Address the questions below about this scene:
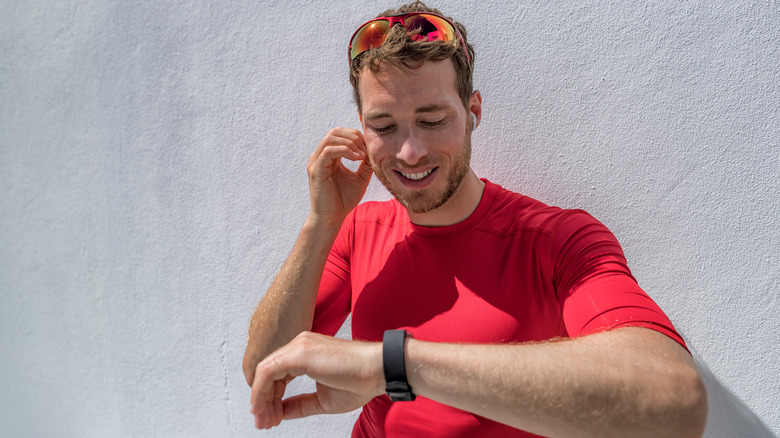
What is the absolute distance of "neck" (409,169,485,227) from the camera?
1.58 meters

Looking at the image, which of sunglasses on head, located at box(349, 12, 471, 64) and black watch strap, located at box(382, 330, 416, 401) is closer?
black watch strap, located at box(382, 330, 416, 401)

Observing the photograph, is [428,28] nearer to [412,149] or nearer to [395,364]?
[412,149]

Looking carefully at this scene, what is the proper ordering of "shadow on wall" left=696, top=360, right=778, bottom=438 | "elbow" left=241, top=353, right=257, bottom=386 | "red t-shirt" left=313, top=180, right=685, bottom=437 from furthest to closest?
"elbow" left=241, top=353, right=257, bottom=386 < "shadow on wall" left=696, top=360, right=778, bottom=438 < "red t-shirt" left=313, top=180, right=685, bottom=437

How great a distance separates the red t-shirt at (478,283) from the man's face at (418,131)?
0.44 feet

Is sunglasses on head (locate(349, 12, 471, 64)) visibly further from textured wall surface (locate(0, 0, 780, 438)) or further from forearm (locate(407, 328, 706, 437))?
forearm (locate(407, 328, 706, 437))

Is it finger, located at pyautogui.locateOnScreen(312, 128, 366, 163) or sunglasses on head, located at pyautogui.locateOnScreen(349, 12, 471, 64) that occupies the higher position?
sunglasses on head, located at pyautogui.locateOnScreen(349, 12, 471, 64)

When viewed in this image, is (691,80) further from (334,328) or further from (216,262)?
(216,262)

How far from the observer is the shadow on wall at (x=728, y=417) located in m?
1.55

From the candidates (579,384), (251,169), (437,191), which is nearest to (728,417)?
(579,384)

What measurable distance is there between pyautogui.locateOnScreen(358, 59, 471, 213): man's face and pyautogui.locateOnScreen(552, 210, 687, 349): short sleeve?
32 cm

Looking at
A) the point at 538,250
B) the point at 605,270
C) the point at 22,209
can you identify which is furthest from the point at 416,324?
the point at 22,209

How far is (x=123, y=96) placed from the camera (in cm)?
247

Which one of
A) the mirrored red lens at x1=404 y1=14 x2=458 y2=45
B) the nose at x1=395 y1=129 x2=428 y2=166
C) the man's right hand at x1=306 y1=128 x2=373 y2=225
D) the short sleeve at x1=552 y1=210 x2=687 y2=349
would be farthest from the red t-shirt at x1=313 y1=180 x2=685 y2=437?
the mirrored red lens at x1=404 y1=14 x2=458 y2=45

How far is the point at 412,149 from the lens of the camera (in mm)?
1442
